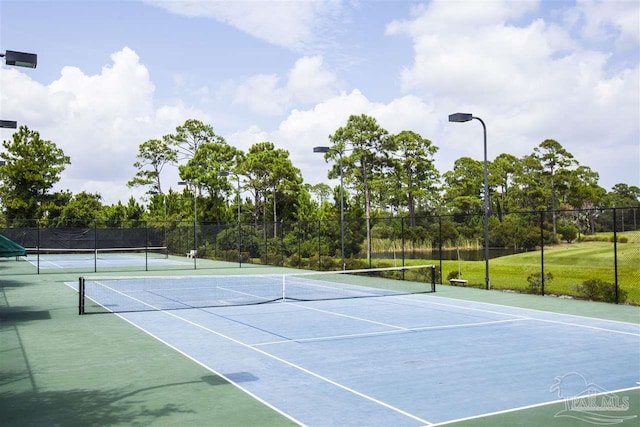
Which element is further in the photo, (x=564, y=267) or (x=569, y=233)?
(x=569, y=233)

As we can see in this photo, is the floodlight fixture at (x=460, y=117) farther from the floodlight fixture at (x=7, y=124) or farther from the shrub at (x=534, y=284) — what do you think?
the floodlight fixture at (x=7, y=124)

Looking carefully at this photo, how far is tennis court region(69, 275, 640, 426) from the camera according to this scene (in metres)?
7.68

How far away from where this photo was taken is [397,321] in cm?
1458

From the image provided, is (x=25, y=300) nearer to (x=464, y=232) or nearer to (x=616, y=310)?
(x=616, y=310)

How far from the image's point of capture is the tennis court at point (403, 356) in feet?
25.2

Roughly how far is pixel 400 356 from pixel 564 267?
29.4 m

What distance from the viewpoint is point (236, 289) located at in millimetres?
22406

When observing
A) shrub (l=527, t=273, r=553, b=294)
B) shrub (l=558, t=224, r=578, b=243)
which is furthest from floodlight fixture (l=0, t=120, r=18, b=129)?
shrub (l=558, t=224, r=578, b=243)

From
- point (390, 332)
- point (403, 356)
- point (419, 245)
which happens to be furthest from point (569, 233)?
point (403, 356)

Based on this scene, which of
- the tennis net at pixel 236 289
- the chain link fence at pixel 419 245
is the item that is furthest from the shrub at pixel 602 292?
the chain link fence at pixel 419 245

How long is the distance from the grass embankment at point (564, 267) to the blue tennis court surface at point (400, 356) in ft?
→ 36.1

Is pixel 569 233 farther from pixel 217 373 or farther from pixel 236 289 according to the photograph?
pixel 217 373

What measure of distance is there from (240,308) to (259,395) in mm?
8989

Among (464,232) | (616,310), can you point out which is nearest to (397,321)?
(616,310)
